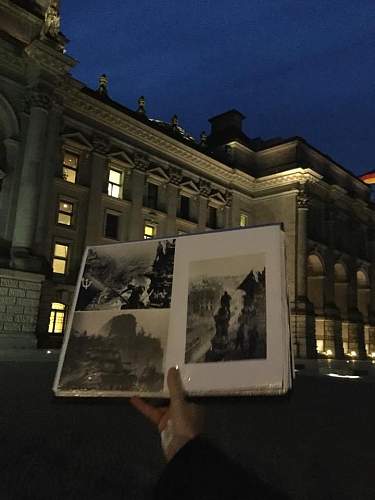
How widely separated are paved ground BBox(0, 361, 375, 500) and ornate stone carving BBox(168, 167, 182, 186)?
31.6 m

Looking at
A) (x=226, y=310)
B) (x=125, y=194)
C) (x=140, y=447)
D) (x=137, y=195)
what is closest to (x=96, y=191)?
(x=125, y=194)

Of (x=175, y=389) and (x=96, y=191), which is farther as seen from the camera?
(x=96, y=191)

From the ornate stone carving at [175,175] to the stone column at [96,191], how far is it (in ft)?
23.2

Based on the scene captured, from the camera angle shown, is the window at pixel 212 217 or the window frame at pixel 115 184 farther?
the window at pixel 212 217

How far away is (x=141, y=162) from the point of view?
3681 centimetres

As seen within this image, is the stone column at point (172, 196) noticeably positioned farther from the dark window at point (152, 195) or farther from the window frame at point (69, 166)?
the window frame at point (69, 166)

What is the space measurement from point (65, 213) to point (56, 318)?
7.66 m

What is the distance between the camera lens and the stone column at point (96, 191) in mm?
32562

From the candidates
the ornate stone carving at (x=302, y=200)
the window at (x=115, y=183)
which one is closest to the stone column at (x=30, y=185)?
the window at (x=115, y=183)

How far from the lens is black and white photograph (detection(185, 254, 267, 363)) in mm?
2312

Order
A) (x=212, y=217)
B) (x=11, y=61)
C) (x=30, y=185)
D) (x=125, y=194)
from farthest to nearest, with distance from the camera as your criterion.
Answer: (x=212, y=217) → (x=125, y=194) → (x=11, y=61) → (x=30, y=185)

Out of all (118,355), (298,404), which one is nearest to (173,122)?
(298,404)

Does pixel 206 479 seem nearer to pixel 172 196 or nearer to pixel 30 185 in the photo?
pixel 30 185

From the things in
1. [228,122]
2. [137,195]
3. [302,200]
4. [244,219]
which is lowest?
[137,195]
